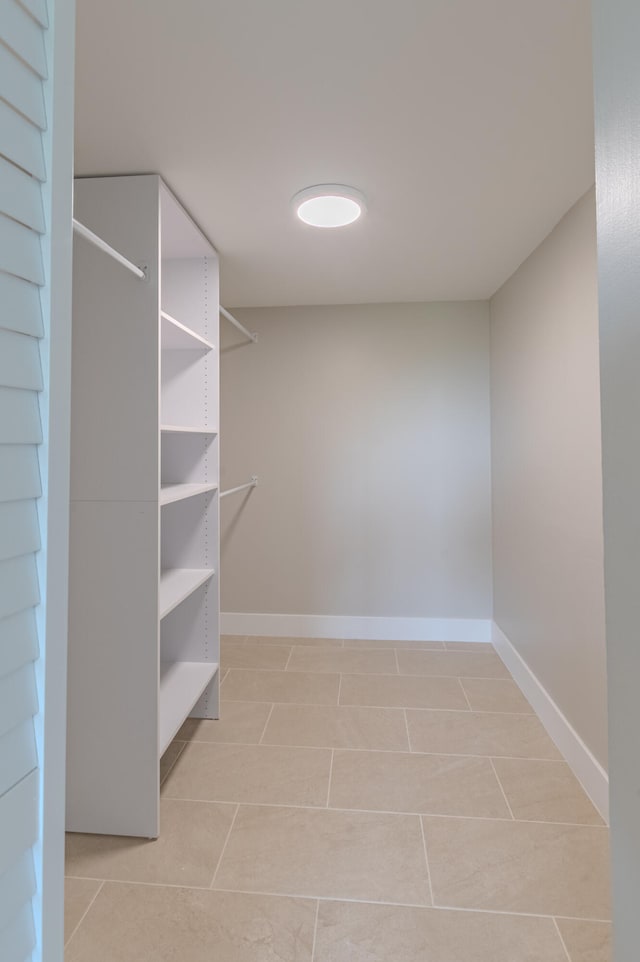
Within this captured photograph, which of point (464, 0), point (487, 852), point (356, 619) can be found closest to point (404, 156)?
point (464, 0)

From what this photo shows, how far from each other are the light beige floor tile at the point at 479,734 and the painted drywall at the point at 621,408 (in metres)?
1.62

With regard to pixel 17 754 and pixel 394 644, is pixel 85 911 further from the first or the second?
pixel 394 644

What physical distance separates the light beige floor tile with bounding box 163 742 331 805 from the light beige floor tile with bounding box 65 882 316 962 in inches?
16.4

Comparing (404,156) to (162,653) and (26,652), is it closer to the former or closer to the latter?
(26,652)

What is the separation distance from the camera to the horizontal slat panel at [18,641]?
55 centimetres

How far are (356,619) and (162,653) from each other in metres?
1.46

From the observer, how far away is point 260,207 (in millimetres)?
2059

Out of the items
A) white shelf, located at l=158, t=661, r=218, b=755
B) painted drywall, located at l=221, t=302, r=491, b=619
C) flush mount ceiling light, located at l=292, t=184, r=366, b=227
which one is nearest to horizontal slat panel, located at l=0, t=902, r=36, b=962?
white shelf, located at l=158, t=661, r=218, b=755

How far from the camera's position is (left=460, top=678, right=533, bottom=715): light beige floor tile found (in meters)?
2.57

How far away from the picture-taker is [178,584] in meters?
2.20

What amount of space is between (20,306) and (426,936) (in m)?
1.72

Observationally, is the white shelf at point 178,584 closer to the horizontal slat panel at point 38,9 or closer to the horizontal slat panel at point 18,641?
the horizontal slat panel at point 18,641

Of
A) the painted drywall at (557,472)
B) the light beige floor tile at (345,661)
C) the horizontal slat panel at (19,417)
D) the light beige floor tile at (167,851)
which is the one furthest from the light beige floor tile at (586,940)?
the horizontal slat panel at (19,417)

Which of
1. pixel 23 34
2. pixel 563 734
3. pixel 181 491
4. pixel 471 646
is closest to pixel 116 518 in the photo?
pixel 181 491
